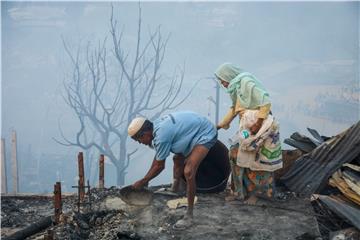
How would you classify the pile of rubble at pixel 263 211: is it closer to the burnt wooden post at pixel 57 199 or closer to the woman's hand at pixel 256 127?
the burnt wooden post at pixel 57 199

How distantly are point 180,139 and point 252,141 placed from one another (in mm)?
975

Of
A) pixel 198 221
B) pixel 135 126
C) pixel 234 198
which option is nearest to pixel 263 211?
pixel 234 198

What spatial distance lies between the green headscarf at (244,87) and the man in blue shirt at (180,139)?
61 centimetres

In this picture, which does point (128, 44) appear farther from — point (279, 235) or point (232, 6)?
point (279, 235)

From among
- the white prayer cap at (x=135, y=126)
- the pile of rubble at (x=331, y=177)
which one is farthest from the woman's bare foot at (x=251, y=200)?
the white prayer cap at (x=135, y=126)

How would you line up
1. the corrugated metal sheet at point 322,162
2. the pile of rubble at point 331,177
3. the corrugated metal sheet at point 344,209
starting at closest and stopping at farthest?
the corrugated metal sheet at point 344,209, the pile of rubble at point 331,177, the corrugated metal sheet at point 322,162

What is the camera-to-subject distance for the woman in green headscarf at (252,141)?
5457 mm

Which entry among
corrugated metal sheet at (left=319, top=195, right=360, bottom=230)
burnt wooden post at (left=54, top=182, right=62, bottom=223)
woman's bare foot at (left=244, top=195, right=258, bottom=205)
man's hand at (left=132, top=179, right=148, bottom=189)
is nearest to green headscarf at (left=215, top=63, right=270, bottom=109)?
woman's bare foot at (left=244, top=195, right=258, bottom=205)

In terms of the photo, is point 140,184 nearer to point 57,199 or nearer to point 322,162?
point 57,199

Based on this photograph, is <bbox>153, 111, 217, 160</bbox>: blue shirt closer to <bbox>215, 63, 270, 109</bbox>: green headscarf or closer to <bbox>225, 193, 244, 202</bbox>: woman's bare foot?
<bbox>215, 63, 270, 109</bbox>: green headscarf

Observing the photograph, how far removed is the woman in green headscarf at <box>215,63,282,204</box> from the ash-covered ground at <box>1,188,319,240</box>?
24cm

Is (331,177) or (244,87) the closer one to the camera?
(244,87)

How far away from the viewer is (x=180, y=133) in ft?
16.7

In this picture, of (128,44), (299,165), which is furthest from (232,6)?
(299,165)
